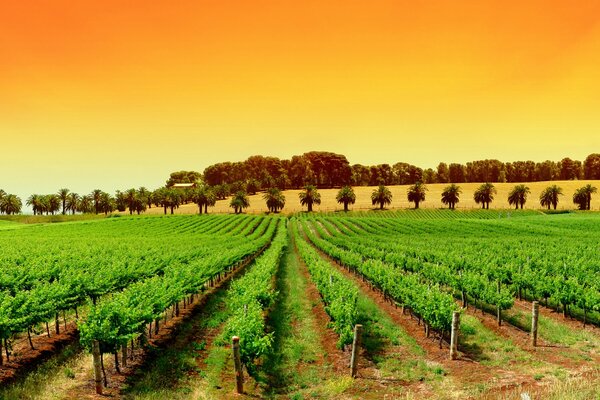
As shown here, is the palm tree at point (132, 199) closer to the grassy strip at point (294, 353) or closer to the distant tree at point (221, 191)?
the distant tree at point (221, 191)

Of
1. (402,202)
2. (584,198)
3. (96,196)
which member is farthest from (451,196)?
(96,196)

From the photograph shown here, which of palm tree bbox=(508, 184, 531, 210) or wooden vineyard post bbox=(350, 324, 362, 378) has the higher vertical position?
palm tree bbox=(508, 184, 531, 210)

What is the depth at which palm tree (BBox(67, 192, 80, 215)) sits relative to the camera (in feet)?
549

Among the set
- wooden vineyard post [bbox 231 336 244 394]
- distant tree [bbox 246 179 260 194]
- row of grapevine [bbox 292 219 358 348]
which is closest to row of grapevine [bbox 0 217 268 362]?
wooden vineyard post [bbox 231 336 244 394]

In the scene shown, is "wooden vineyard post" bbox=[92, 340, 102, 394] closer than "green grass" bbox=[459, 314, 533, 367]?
Yes

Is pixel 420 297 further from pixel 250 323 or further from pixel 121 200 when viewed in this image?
pixel 121 200

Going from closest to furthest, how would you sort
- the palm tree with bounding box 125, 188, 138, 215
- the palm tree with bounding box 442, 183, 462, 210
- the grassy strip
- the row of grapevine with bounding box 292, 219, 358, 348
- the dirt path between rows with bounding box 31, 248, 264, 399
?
the dirt path between rows with bounding box 31, 248, 264, 399 → the grassy strip → the row of grapevine with bounding box 292, 219, 358, 348 → the palm tree with bounding box 442, 183, 462, 210 → the palm tree with bounding box 125, 188, 138, 215

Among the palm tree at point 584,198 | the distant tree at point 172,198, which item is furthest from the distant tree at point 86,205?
the palm tree at point 584,198

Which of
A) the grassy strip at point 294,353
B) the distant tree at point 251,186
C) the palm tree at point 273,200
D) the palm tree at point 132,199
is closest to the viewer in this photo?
the grassy strip at point 294,353

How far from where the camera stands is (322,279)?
86.7 ft

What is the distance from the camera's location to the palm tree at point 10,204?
544ft

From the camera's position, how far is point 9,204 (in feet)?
544

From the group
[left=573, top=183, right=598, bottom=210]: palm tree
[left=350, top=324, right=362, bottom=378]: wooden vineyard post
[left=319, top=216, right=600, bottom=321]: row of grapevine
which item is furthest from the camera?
[left=573, top=183, right=598, bottom=210]: palm tree

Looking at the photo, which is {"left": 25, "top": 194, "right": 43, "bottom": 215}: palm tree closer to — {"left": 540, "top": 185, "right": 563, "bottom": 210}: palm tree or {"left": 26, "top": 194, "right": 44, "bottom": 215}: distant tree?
{"left": 26, "top": 194, "right": 44, "bottom": 215}: distant tree
